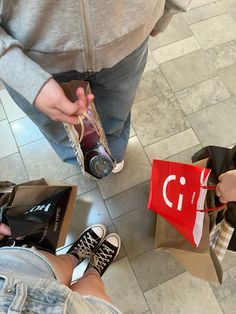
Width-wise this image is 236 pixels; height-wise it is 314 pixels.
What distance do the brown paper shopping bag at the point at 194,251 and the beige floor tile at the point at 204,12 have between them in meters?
1.09

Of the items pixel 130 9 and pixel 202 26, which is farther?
pixel 202 26

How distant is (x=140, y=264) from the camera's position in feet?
3.89

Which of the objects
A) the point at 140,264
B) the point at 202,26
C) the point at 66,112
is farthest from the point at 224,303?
the point at 202,26

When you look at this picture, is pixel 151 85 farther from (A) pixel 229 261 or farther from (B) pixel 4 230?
(B) pixel 4 230

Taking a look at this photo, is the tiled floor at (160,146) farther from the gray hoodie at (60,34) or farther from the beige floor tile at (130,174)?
the gray hoodie at (60,34)

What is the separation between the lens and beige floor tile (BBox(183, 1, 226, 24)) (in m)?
1.63

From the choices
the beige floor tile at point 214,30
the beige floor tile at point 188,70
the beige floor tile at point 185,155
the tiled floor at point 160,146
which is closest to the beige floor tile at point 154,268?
the tiled floor at point 160,146

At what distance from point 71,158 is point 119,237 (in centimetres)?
34

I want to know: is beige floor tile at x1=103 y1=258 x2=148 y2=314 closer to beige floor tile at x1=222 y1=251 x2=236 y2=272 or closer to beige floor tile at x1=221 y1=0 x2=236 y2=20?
beige floor tile at x1=222 y1=251 x2=236 y2=272

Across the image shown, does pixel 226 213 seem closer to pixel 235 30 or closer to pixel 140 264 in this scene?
pixel 140 264

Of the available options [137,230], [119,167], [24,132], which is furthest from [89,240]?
[24,132]

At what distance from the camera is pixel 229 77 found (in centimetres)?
151

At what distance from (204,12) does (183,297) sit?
1.32 meters

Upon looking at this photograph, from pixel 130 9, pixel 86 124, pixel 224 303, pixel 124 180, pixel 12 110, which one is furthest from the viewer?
pixel 12 110
